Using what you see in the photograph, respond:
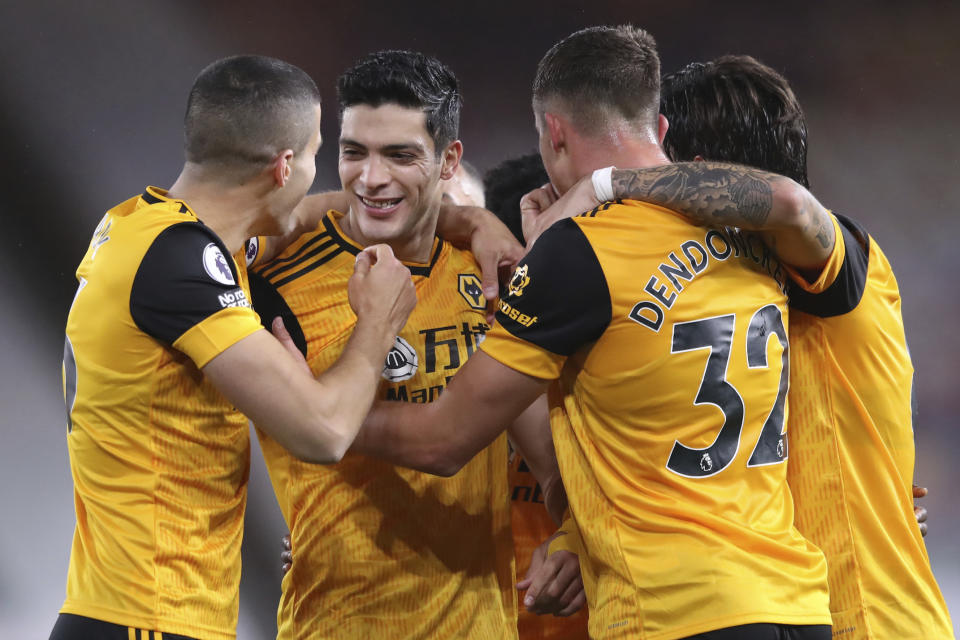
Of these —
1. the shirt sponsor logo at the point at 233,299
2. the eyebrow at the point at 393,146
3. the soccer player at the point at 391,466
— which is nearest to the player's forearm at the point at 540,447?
the soccer player at the point at 391,466

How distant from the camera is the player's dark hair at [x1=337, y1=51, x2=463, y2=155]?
2.73m

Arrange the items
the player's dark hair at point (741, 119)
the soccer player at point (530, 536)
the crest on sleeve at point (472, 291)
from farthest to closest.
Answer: the soccer player at point (530, 536)
the crest on sleeve at point (472, 291)
the player's dark hair at point (741, 119)

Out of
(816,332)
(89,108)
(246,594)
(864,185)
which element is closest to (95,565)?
(816,332)

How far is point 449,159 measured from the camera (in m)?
2.96

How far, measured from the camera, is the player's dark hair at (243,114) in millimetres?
2256

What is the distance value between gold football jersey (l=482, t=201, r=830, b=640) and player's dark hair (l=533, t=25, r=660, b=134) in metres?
0.35

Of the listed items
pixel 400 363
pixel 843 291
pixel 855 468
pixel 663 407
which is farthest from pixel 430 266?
pixel 855 468

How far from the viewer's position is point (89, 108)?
518 centimetres

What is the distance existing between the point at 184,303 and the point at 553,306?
2.57 feet

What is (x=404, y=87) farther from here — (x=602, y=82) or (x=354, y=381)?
(x=354, y=381)

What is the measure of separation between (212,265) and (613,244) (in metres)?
0.87

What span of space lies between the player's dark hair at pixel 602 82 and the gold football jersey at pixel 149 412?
927 mm

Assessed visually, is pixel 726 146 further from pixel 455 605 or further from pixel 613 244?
pixel 455 605

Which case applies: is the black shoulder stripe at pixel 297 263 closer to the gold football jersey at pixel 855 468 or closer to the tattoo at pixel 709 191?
the tattoo at pixel 709 191
